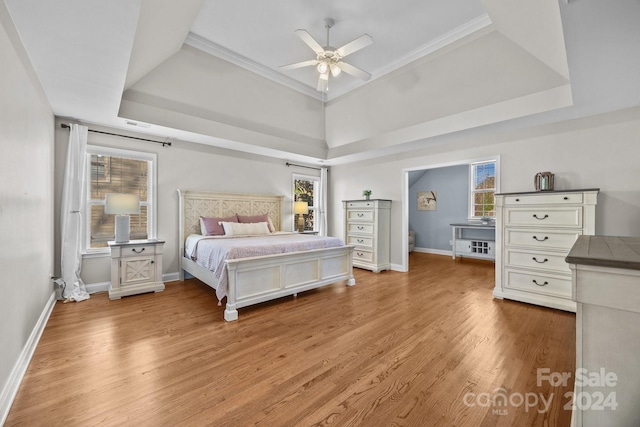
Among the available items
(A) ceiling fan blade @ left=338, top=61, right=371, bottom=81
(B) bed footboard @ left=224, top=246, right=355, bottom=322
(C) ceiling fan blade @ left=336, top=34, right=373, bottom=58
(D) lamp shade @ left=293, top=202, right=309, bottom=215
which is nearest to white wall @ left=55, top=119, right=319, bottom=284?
(D) lamp shade @ left=293, top=202, right=309, bottom=215

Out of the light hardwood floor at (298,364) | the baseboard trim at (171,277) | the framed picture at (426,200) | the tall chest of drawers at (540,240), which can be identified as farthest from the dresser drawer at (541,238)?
the baseboard trim at (171,277)

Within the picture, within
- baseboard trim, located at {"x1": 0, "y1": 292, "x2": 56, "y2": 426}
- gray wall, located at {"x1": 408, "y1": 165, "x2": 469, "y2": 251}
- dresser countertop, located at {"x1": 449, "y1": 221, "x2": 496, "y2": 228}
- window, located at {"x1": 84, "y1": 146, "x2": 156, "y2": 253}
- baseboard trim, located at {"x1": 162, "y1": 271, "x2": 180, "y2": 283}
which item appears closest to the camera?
baseboard trim, located at {"x1": 0, "y1": 292, "x2": 56, "y2": 426}

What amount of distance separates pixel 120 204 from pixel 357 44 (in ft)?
11.7

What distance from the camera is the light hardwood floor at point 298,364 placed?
152 centimetres

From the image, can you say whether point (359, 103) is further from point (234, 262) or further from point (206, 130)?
point (234, 262)

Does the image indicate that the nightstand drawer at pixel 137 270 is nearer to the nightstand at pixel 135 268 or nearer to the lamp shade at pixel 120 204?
the nightstand at pixel 135 268

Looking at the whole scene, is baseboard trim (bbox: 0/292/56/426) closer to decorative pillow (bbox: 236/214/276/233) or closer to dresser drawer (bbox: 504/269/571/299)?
decorative pillow (bbox: 236/214/276/233)

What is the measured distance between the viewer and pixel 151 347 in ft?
7.36

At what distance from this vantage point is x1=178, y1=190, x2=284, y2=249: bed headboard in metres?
4.48

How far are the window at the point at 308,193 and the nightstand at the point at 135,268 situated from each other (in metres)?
3.17

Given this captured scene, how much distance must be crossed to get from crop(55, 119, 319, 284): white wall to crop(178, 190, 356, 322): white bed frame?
0.56ft

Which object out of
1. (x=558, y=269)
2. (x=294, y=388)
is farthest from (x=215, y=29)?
(x=558, y=269)

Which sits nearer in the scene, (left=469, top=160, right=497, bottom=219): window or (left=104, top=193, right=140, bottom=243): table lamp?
(left=104, top=193, right=140, bottom=243): table lamp

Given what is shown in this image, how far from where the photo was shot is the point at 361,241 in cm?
543
